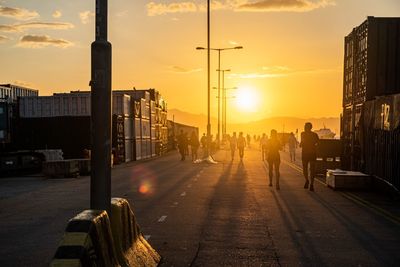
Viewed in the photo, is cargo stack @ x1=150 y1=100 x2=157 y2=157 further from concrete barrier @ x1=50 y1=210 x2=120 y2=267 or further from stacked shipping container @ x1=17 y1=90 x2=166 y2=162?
concrete barrier @ x1=50 y1=210 x2=120 y2=267

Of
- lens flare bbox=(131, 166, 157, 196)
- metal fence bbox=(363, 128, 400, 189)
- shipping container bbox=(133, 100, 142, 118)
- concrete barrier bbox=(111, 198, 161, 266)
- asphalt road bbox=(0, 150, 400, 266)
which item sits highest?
shipping container bbox=(133, 100, 142, 118)

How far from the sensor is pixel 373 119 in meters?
16.1

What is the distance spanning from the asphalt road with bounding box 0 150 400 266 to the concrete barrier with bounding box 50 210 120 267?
1.79m

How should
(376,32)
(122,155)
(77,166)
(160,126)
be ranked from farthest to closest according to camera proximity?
(160,126) < (122,155) < (77,166) < (376,32)

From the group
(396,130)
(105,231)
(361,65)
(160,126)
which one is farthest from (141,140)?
(105,231)

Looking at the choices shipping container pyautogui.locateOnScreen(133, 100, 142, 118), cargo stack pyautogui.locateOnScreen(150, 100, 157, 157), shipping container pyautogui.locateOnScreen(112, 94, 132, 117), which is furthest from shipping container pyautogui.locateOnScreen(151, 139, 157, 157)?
shipping container pyautogui.locateOnScreen(112, 94, 132, 117)

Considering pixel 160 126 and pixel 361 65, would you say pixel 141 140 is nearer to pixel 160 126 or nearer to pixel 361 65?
pixel 160 126

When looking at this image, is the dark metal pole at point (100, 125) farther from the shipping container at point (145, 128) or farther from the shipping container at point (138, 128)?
the shipping container at point (145, 128)

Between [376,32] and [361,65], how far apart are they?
4.23 feet

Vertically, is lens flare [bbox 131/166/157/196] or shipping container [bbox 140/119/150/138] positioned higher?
shipping container [bbox 140/119/150/138]

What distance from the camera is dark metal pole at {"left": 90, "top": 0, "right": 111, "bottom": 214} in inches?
241

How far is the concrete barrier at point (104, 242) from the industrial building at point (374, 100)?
8.98 meters

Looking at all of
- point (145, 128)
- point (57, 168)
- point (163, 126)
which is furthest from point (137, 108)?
point (57, 168)

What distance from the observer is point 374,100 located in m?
15.9
